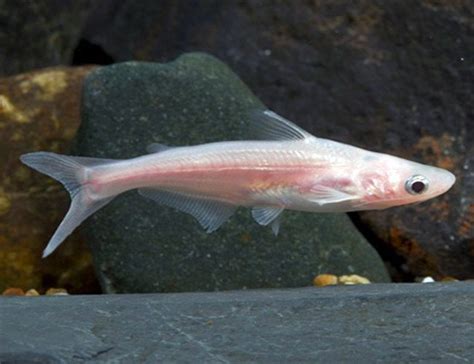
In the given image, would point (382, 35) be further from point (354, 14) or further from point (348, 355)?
point (348, 355)

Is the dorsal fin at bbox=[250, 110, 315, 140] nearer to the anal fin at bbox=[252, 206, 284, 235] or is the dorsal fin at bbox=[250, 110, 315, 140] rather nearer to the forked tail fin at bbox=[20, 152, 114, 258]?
the anal fin at bbox=[252, 206, 284, 235]

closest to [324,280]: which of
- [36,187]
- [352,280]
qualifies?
[352,280]

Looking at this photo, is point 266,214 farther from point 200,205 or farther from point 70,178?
point 70,178

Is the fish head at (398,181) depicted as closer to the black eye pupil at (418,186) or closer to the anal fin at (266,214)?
the black eye pupil at (418,186)

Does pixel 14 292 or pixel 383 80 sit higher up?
pixel 383 80

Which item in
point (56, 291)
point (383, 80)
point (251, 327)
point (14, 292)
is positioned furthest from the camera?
point (383, 80)

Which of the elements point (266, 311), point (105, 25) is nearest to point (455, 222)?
point (266, 311)

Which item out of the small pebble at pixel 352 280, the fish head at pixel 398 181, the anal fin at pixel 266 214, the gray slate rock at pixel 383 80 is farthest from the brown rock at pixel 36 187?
the fish head at pixel 398 181
